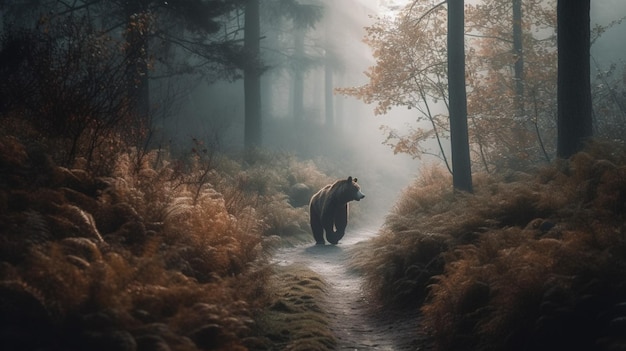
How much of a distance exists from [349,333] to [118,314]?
4.41m

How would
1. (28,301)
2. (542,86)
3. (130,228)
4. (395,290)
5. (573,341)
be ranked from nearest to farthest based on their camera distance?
(28,301) < (573,341) < (130,228) < (395,290) < (542,86)

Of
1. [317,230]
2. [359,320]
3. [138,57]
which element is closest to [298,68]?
[317,230]

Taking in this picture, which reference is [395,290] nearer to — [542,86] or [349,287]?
[349,287]

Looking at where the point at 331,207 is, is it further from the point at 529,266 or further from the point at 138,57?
the point at 529,266

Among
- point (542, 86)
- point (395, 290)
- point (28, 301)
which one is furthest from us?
point (542, 86)

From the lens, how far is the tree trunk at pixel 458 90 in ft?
50.9

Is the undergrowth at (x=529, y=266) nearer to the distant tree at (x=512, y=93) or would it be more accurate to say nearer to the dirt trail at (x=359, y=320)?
the dirt trail at (x=359, y=320)

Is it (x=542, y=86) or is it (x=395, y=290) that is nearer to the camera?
(x=395, y=290)

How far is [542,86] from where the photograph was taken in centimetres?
2094

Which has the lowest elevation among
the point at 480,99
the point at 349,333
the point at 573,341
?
the point at 349,333

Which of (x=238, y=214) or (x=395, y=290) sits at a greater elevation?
(x=238, y=214)

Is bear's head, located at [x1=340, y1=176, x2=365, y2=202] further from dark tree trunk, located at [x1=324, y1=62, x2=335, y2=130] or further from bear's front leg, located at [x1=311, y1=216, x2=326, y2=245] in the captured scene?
dark tree trunk, located at [x1=324, y1=62, x2=335, y2=130]

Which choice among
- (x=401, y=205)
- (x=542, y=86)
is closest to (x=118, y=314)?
(x=401, y=205)

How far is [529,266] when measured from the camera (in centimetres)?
639
